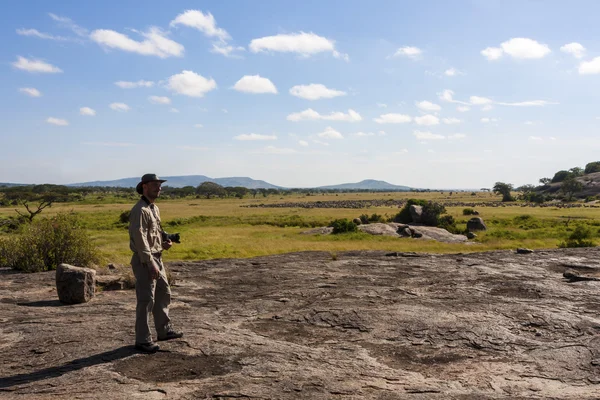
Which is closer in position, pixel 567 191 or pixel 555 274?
pixel 555 274

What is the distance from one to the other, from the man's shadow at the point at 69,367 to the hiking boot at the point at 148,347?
0.12 metres

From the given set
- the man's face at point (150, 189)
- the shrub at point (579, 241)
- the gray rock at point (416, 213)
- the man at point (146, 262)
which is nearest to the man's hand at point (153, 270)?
the man at point (146, 262)

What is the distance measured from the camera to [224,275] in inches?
703

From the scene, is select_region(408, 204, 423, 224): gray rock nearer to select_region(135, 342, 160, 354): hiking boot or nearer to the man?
the man

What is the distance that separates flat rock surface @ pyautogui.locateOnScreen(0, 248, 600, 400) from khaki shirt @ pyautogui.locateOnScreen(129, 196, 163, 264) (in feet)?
6.29

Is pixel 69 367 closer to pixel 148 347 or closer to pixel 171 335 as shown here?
pixel 148 347

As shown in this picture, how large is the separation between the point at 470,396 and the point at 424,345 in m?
2.50

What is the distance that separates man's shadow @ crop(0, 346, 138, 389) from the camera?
7219mm

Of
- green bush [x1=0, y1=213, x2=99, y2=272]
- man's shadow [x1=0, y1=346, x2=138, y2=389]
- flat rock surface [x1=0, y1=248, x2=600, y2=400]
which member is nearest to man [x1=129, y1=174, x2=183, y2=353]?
man's shadow [x1=0, y1=346, x2=138, y2=389]

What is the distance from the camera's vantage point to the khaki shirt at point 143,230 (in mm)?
8109

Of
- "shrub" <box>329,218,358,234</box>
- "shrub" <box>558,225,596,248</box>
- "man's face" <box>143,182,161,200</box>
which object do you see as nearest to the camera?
"man's face" <box>143,182,161,200</box>

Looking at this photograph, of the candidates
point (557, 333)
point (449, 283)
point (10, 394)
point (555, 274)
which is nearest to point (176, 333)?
point (10, 394)

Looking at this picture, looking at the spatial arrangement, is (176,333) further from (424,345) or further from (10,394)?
(424,345)

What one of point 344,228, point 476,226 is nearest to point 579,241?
point 476,226
